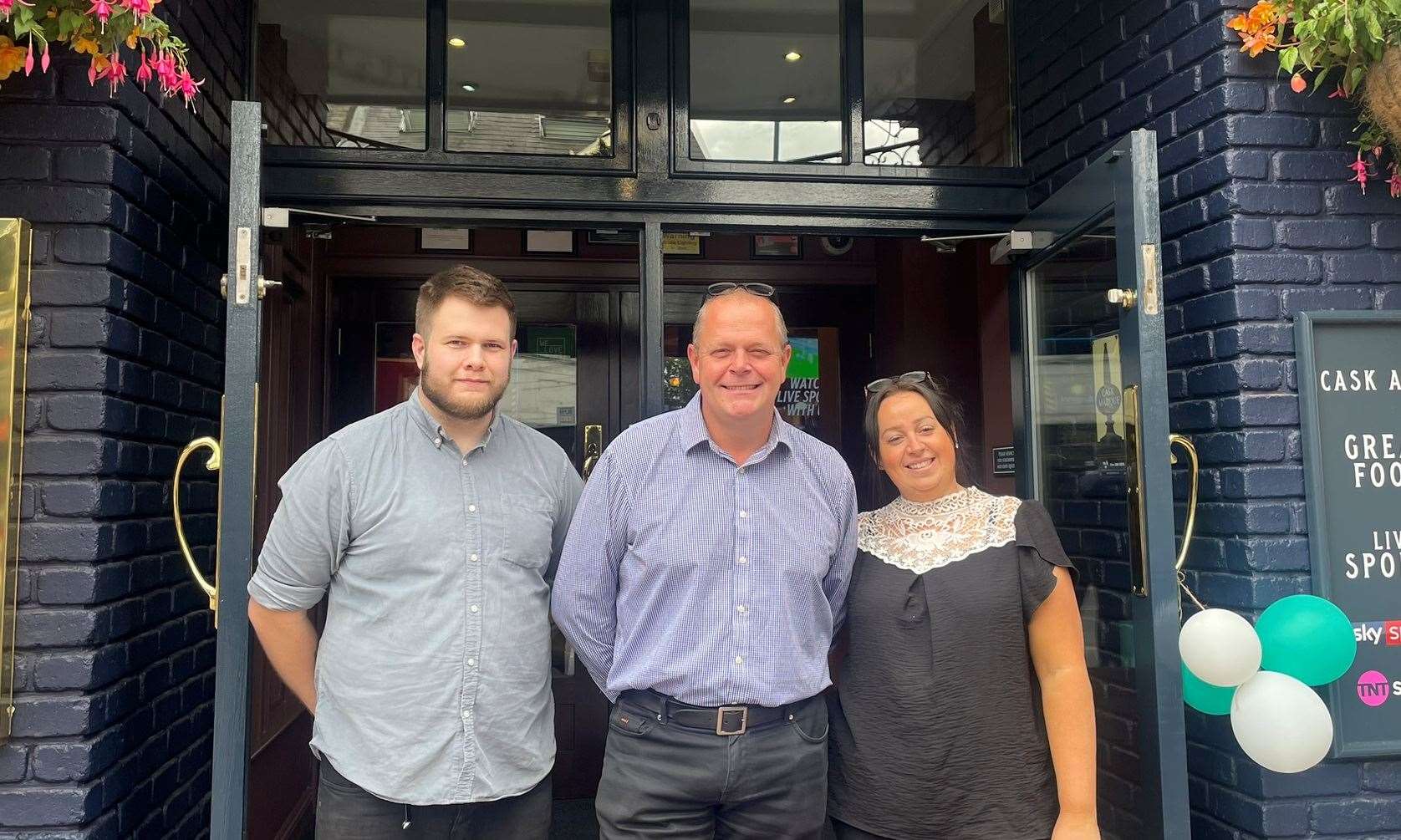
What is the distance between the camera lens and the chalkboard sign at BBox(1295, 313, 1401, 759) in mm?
2189

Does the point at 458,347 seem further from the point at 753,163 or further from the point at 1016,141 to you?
the point at 1016,141

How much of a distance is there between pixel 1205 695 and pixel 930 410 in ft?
3.07

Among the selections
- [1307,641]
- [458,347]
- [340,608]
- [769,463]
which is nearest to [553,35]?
[458,347]

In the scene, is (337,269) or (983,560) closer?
(983,560)

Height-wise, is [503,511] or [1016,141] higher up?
[1016,141]

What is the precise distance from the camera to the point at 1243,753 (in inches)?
86.5

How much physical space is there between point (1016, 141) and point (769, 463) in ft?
5.47

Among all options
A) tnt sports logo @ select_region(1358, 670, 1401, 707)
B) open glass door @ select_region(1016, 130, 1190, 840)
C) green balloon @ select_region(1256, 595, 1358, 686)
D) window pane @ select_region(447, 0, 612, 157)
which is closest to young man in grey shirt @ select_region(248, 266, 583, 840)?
window pane @ select_region(447, 0, 612, 157)

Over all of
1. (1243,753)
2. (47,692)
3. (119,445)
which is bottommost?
(1243,753)

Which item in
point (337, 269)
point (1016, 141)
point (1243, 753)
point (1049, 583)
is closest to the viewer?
point (1049, 583)

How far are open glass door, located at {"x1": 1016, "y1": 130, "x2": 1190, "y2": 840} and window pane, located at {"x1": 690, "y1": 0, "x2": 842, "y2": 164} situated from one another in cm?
72

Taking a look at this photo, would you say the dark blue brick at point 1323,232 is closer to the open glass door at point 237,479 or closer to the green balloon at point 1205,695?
the green balloon at point 1205,695

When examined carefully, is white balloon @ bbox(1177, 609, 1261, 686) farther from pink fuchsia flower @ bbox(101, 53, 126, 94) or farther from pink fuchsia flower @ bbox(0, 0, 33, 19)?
pink fuchsia flower @ bbox(0, 0, 33, 19)

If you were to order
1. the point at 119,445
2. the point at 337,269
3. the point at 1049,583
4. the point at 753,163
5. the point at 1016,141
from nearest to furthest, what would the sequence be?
1. the point at 1049,583
2. the point at 119,445
3. the point at 753,163
4. the point at 1016,141
5. the point at 337,269
